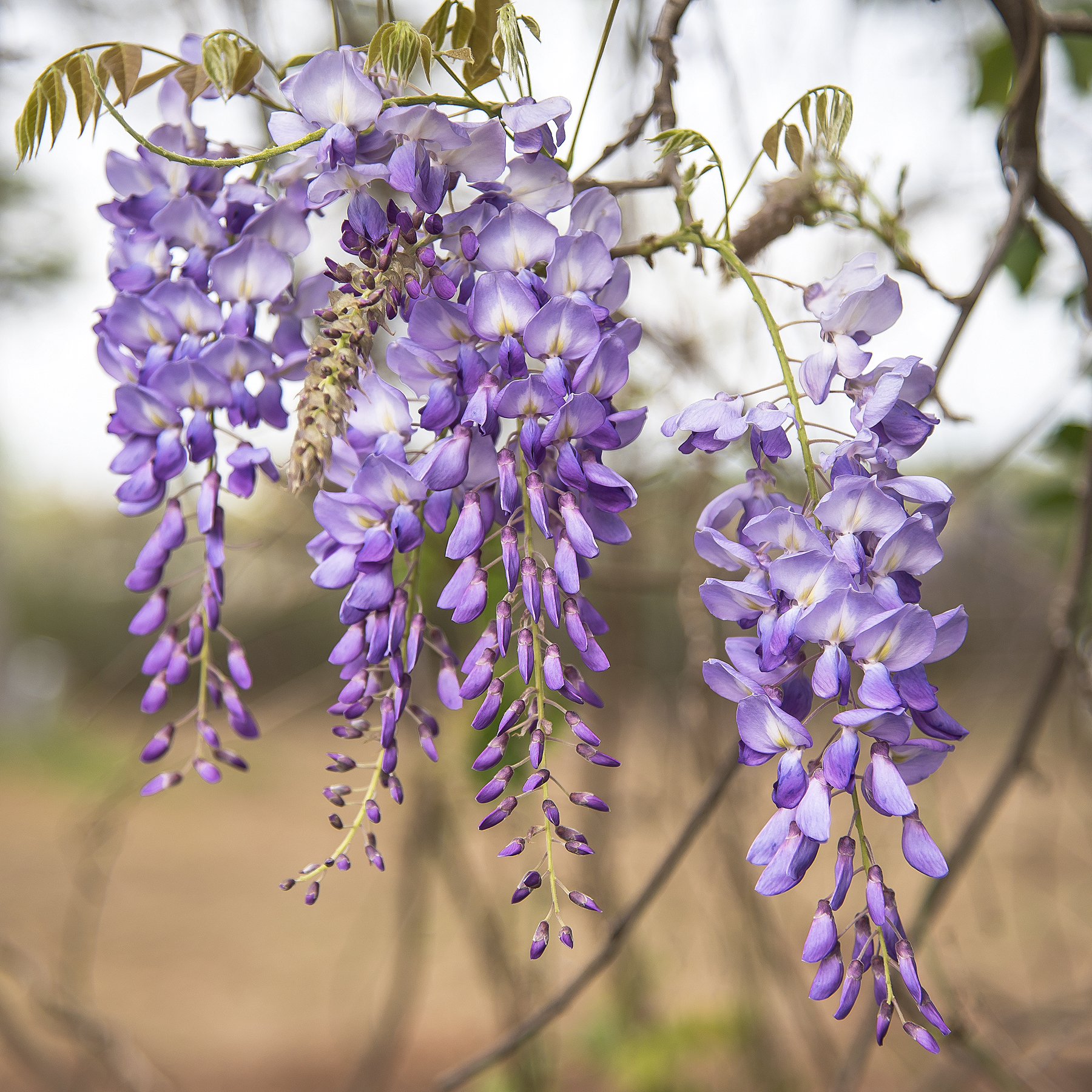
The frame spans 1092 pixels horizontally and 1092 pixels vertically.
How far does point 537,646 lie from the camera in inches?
24.1

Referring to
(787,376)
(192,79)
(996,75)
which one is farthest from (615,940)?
(996,75)

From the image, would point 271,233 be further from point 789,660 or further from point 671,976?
point 671,976

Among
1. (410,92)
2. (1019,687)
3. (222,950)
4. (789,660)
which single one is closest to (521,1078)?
(789,660)

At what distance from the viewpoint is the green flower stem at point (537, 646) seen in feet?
1.93

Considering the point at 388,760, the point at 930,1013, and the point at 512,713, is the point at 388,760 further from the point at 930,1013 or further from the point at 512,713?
the point at 930,1013

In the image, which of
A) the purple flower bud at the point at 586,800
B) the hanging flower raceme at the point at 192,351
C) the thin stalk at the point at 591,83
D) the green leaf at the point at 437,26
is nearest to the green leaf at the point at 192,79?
the hanging flower raceme at the point at 192,351

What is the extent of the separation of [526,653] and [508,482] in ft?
0.37

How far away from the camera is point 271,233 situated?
0.72 meters

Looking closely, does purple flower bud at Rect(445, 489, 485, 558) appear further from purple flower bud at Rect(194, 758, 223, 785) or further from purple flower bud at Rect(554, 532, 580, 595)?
purple flower bud at Rect(194, 758, 223, 785)

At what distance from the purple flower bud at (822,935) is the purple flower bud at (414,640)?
302 millimetres

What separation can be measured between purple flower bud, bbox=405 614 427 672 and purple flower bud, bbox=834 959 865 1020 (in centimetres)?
33

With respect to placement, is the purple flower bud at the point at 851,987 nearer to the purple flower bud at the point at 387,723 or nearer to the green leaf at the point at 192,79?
the purple flower bud at the point at 387,723

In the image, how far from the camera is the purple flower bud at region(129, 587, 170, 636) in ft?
2.57

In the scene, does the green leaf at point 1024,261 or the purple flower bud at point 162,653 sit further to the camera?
the green leaf at point 1024,261
